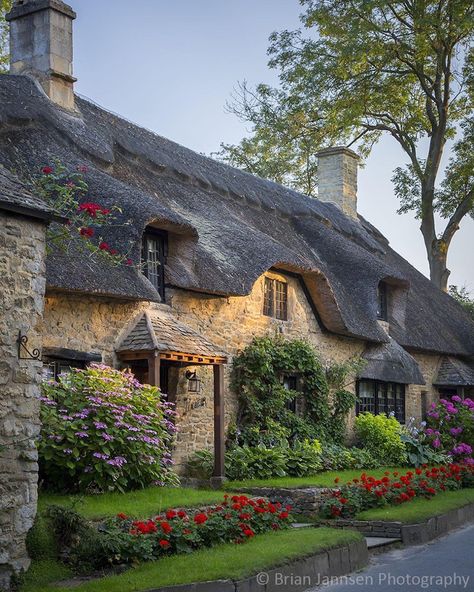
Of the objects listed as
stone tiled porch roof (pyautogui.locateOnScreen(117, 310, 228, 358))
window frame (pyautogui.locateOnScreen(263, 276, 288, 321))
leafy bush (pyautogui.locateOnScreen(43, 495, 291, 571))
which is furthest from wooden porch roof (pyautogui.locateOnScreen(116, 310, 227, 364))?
leafy bush (pyautogui.locateOnScreen(43, 495, 291, 571))

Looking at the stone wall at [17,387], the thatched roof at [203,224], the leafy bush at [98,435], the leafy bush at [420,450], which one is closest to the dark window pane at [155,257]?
the thatched roof at [203,224]

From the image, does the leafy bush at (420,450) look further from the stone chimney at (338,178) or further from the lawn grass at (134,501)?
the stone chimney at (338,178)

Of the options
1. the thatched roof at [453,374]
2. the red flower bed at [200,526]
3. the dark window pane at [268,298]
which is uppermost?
the dark window pane at [268,298]

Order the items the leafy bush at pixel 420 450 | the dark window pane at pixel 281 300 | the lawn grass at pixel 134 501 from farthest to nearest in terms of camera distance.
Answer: the leafy bush at pixel 420 450 < the dark window pane at pixel 281 300 < the lawn grass at pixel 134 501

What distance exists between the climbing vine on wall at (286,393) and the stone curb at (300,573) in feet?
21.2

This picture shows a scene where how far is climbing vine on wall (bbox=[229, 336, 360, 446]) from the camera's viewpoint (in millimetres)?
16609

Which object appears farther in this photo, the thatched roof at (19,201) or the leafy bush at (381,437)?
the leafy bush at (381,437)

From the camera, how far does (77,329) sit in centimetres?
1283

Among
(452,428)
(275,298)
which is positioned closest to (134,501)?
(275,298)

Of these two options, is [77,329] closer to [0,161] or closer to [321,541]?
[0,161]

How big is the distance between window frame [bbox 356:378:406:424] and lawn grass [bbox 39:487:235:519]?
990cm

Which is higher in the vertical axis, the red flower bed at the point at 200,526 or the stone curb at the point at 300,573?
the red flower bed at the point at 200,526

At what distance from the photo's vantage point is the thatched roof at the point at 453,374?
25.1m

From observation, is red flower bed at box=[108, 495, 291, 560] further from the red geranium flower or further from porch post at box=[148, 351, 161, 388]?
porch post at box=[148, 351, 161, 388]
